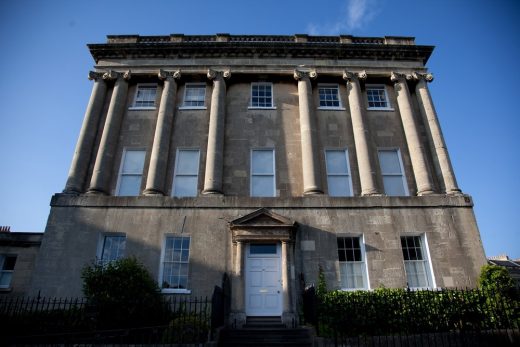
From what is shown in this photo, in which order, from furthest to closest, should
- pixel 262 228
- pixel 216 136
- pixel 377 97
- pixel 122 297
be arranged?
pixel 377 97
pixel 216 136
pixel 262 228
pixel 122 297

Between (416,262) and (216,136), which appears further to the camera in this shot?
(216,136)

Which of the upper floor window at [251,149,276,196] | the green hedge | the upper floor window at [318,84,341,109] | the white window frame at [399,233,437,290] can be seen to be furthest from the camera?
the upper floor window at [318,84,341,109]

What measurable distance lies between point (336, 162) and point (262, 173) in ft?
12.6

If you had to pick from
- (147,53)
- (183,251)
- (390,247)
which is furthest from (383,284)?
(147,53)

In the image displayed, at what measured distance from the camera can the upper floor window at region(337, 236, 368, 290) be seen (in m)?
13.6

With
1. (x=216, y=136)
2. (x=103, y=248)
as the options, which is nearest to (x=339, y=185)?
(x=216, y=136)

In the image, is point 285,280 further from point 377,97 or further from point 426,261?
point 377,97

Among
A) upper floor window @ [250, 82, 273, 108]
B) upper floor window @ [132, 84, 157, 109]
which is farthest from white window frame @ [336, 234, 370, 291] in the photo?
upper floor window @ [132, 84, 157, 109]

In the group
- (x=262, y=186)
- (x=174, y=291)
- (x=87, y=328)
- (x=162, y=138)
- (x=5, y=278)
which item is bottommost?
(x=87, y=328)

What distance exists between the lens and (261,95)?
60.0ft

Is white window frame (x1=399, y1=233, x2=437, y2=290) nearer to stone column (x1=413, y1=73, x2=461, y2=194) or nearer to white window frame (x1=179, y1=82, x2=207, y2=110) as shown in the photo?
stone column (x1=413, y1=73, x2=461, y2=194)

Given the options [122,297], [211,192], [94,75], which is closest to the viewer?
[122,297]

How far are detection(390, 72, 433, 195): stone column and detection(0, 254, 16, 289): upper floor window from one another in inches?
829

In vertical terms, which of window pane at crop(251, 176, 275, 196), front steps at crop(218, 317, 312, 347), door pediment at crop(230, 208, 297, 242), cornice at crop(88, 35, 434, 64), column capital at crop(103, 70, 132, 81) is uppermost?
cornice at crop(88, 35, 434, 64)
